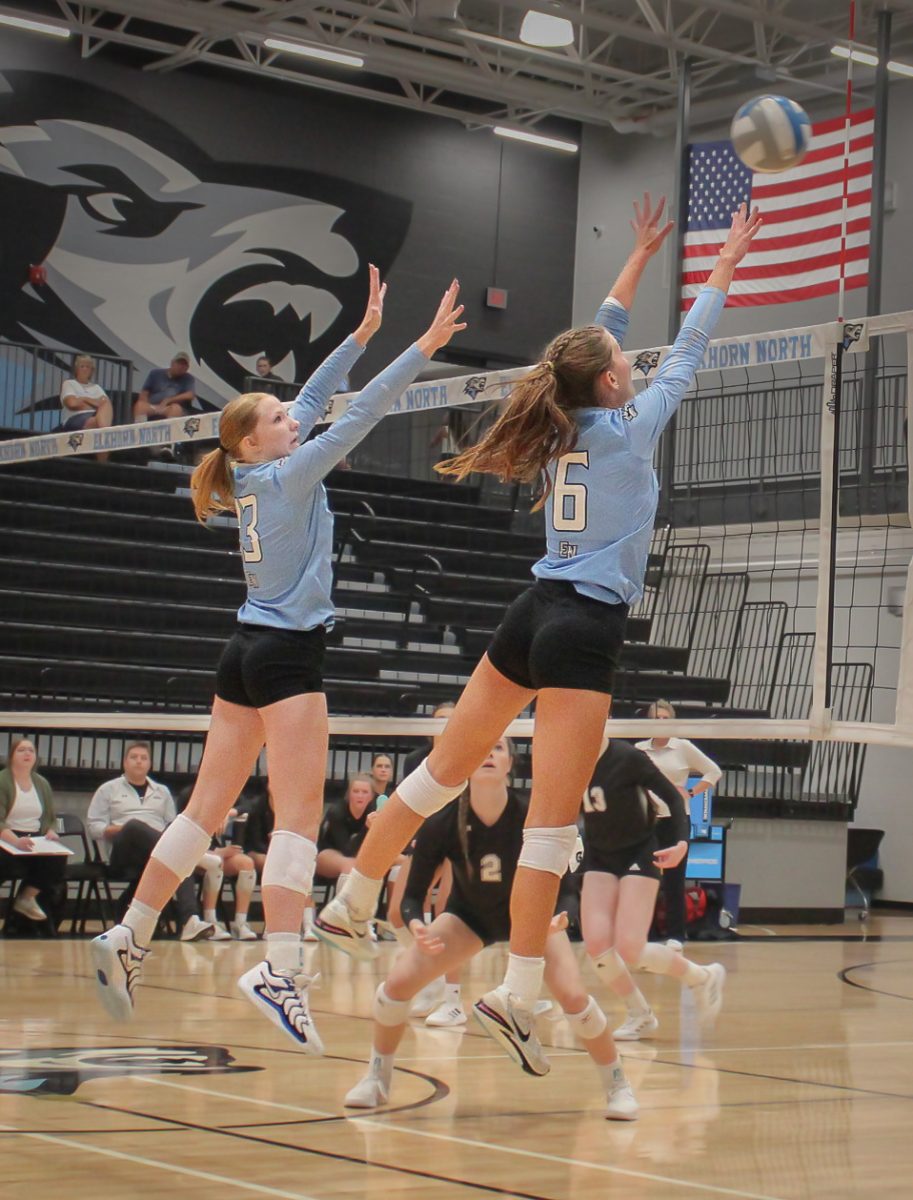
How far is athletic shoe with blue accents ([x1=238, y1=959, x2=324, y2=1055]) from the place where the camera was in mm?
4191

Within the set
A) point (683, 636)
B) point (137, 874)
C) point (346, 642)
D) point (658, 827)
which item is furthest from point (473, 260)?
point (658, 827)

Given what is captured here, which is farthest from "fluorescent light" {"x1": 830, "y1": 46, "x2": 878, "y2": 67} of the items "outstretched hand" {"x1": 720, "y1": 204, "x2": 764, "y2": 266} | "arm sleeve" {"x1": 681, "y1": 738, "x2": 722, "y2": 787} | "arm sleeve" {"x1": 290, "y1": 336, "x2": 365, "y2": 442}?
"outstretched hand" {"x1": 720, "y1": 204, "x2": 764, "y2": 266}

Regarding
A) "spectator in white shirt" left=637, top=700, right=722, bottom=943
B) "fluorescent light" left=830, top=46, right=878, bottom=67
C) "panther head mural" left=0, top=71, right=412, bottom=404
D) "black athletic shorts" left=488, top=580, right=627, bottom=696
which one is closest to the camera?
"black athletic shorts" left=488, top=580, right=627, bottom=696

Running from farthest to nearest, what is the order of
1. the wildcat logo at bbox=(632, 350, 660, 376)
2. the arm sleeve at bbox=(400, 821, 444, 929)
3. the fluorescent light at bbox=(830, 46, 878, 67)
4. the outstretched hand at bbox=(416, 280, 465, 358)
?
the fluorescent light at bbox=(830, 46, 878, 67) → the wildcat logo at bbox=(632, 350, 660, 376) → the arm sleeve at bbox=(400, 821, 444, 929) → the outstretched hand at bbox=(416, 280, 465, 358)

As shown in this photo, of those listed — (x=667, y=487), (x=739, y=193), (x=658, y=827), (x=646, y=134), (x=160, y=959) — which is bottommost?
(x=160, y=959)

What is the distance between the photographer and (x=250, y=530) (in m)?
4.52

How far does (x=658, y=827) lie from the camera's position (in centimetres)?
738

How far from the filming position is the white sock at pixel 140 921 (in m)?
4.48

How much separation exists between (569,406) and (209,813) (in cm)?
153

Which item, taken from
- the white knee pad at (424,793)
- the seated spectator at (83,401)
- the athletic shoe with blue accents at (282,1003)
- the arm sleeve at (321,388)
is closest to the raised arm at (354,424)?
the arm sleeve at (321,388)

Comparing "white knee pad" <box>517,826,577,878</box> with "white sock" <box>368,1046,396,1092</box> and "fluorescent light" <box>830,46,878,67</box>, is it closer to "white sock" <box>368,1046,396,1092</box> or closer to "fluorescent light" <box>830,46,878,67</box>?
"white sock" <box>368,1046,396,1092</box>

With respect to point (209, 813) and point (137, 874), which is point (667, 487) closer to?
point (137, 874)

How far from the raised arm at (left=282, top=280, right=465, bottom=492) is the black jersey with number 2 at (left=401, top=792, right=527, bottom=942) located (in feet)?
4.40

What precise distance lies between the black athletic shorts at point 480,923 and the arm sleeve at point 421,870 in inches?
16.9
